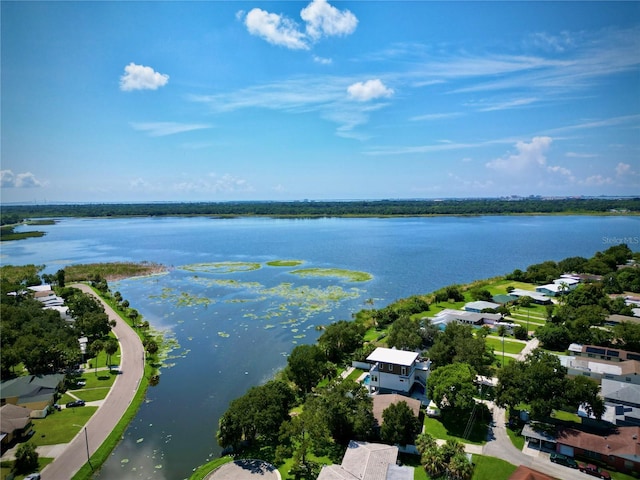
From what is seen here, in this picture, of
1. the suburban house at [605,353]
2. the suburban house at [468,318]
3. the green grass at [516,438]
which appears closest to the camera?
the green grass at [516,438]

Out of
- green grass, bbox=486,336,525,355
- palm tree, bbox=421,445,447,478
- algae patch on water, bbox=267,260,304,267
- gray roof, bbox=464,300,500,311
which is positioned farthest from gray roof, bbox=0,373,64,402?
algae patch on water, bbox=267,260,304,267

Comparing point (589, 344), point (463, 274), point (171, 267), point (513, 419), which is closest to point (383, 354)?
point (513, 419)

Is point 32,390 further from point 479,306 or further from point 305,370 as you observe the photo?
point 479,306

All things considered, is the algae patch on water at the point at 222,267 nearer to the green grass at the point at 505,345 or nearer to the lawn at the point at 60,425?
the green grass at the point at 505,345

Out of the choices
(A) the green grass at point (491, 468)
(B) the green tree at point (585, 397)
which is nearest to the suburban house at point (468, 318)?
(B) the green tree at point (585, 397)

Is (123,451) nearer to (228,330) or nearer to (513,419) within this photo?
(228,330)

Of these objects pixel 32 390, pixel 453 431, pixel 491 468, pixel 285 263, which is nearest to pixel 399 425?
pixel 453 431
